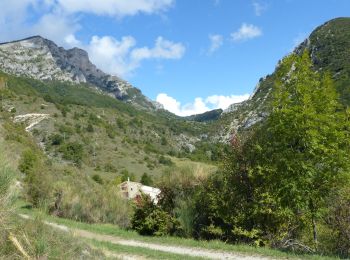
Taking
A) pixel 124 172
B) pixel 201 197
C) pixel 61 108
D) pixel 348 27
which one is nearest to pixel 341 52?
pixel 348 27

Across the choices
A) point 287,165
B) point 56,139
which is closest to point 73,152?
point 56,139

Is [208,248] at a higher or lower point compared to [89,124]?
lower

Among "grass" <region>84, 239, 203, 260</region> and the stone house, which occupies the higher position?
the stone house

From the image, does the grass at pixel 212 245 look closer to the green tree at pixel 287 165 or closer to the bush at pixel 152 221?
the bush at pixel 152 221

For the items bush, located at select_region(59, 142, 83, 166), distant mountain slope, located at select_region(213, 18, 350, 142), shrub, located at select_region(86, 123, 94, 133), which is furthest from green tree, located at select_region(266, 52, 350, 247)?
shrub, located at select_region(86, 123, 94, 133)

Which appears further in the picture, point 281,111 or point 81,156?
point 81,156

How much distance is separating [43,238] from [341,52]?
126135 mm

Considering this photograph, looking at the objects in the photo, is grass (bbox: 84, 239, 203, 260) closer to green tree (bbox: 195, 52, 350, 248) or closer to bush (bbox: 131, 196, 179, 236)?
green tree (bbox: 195, 52, 350, 248)

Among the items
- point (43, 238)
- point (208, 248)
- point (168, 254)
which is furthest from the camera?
point (208, 248)

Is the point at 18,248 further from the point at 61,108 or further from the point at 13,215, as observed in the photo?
the point at 61,108

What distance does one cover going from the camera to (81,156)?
9306cm

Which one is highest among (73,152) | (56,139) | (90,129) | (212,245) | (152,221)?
(90,129)

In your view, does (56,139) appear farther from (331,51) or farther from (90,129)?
(331,51)

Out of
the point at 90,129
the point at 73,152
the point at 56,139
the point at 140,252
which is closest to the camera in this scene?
the point at 140,252
